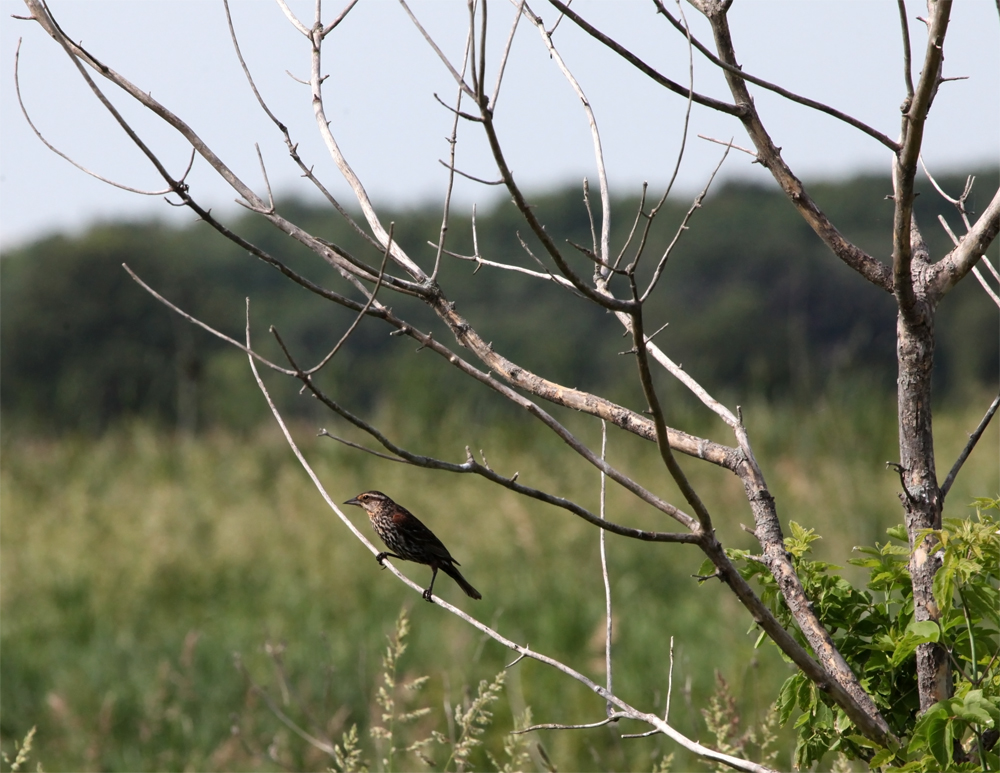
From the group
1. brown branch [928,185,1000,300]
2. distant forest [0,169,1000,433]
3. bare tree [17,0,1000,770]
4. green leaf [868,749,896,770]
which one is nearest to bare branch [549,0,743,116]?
bare tree [17,0,1000,770]

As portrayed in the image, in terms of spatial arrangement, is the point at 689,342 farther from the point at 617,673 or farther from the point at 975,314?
the point at 617,673

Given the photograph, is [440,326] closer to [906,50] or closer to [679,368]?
[679,368]

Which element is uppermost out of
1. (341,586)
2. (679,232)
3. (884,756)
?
(679,232)

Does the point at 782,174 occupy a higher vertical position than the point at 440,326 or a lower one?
lower

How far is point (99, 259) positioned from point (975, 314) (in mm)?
39610

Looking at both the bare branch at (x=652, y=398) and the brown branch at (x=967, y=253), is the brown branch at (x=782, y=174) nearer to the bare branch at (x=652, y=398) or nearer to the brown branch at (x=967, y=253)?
the brown branch at (x=967, y=253)

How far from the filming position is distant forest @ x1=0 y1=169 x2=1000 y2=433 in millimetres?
25453

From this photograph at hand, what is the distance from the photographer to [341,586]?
945cm

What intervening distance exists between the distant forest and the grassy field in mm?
1436

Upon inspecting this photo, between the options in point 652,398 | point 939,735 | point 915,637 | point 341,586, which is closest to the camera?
point 652,398

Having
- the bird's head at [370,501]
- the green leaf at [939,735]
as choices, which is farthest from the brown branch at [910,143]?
the bird's head at [370,501]

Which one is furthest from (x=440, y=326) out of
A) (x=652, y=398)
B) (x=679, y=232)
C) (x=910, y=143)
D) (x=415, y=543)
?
(x=652, y=398)

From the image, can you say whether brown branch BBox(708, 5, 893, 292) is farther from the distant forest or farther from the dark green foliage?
the distant forest

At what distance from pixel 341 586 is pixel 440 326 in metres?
42.7
